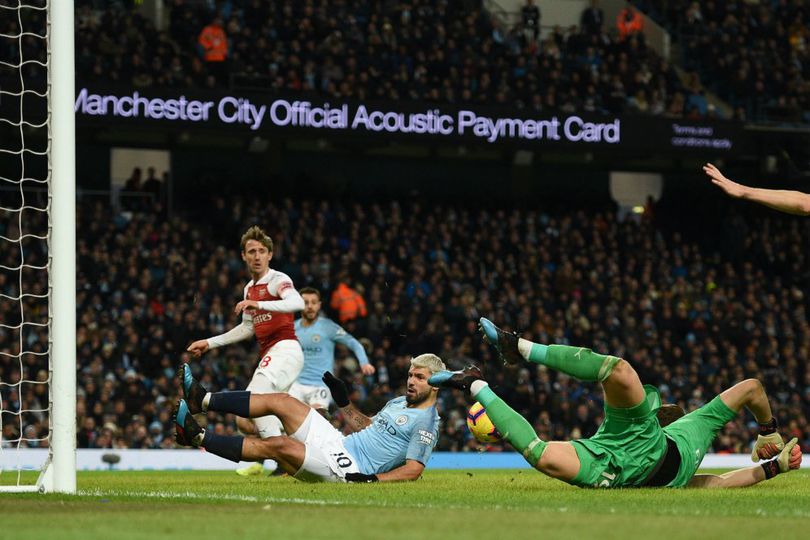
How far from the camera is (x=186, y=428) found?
10.5 metres

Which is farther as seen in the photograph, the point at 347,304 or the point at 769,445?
the point at 347,304

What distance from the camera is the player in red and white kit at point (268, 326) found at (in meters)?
12.7

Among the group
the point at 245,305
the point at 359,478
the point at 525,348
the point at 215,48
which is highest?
the point at 215,48

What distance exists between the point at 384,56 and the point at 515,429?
21.2 m

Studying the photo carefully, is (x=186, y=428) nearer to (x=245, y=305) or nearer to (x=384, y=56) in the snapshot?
(x=245, y=305)

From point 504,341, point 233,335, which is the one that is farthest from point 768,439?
point 233,335

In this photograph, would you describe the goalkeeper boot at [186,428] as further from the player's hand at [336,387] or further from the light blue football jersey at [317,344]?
the light blue football jersey at [317,344]

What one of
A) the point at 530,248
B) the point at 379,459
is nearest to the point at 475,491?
the point at 379,459

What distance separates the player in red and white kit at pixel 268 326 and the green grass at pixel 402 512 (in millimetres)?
1736

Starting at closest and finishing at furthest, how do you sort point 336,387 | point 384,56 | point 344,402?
point 336,387 → point 344,402 → point 384,56

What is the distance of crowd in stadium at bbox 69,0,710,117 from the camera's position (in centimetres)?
2811

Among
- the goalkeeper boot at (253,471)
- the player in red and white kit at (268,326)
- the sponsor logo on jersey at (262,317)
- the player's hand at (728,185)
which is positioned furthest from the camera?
the goalkeeper boot at (253,471)

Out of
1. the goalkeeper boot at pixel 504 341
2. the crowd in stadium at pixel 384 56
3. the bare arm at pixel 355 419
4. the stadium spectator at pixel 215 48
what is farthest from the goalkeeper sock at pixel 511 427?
the stadium spectator at pixel 215 48

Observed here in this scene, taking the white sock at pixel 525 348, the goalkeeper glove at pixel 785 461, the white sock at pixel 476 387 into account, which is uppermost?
the white sock at pixel 525 348
